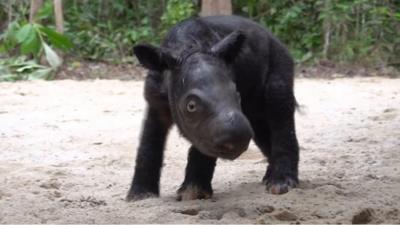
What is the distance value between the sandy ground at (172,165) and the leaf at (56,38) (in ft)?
8.21

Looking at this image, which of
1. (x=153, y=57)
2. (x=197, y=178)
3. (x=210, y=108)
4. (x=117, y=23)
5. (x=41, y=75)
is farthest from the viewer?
(x=117, y=23)

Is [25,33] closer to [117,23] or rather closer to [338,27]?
[117,23]

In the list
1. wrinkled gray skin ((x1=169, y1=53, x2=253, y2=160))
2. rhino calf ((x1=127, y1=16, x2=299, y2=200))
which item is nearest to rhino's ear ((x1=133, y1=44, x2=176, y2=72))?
rhino calf ((x1=127, y1=16, x2=299, y2=200))

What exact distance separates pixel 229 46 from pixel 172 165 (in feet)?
6.66

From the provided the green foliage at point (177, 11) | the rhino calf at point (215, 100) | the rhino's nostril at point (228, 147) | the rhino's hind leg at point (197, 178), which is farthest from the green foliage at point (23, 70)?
the rhino's nostril at point (228, 147)

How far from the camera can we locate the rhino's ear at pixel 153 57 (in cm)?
414

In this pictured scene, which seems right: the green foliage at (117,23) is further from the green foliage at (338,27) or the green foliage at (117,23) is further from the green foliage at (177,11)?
the green foliage at (338,27)

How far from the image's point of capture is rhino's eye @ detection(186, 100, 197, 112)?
389cm

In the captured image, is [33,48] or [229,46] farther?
[33,48]

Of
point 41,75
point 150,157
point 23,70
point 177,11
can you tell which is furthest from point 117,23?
point 150,157

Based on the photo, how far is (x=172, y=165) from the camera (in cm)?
595

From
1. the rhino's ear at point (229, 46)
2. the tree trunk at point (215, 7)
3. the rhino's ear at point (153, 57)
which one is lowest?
the tree trunk at point (215, 7)

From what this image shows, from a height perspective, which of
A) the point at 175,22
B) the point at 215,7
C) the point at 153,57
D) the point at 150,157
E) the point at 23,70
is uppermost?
the point at 153,57

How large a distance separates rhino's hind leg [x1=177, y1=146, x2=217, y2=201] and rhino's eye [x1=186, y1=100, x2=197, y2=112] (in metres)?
0.74
